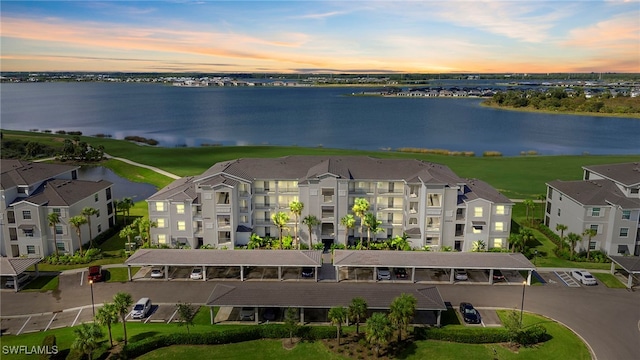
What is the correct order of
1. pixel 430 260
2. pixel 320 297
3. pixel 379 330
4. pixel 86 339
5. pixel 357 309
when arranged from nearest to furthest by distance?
pixel 86 339
pixel 379 330
pixel 357 309
pixel 320 297
pixel 430 260

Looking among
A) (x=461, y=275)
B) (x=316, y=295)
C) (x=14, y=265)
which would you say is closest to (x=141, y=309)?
(x=316, y=295)

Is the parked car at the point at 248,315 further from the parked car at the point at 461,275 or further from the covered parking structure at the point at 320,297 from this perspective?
the parked car at the point at 461,275

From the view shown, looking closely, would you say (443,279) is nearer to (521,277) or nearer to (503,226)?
(521,277)

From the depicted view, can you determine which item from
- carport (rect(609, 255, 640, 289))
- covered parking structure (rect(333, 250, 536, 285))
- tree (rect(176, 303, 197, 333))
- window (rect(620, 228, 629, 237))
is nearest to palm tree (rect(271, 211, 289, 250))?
covered parking structure (rect(333, 250, 536, 285))

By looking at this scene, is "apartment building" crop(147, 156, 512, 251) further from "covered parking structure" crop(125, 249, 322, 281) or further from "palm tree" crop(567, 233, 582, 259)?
"palm tree" crop(567, 233, 582, 259)

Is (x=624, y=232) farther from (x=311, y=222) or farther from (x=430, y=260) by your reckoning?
(x=311, y=222)

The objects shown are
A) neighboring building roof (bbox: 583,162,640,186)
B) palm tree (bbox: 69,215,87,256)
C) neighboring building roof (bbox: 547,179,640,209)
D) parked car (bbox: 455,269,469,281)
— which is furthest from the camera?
neighboring building roof (bbox: 583,162,640,186)

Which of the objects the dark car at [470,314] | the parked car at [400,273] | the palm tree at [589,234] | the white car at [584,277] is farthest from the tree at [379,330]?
the palm tree at [589,234]

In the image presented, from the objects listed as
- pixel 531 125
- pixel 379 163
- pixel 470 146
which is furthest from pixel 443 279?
pixel 531 125
